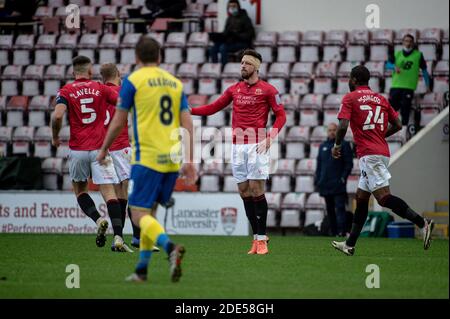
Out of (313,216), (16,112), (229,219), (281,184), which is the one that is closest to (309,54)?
(281,184)

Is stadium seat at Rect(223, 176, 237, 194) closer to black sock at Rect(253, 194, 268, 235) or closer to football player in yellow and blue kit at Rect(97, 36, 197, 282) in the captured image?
black sock at Rect(253, 194, 268, 235)

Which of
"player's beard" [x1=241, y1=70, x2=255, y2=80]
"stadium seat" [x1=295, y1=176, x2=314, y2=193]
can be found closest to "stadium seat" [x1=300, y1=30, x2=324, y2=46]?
"stadium seat" [x1=295, y1=176, x2=314, y2=193]

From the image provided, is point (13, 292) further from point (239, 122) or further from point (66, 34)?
point (66, 34)

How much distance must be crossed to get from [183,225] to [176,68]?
17.1ft

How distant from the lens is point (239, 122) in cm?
1399

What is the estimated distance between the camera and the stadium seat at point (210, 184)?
2280 centimetres

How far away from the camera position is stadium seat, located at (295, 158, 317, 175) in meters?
22.4

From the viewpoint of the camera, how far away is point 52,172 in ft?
77.4

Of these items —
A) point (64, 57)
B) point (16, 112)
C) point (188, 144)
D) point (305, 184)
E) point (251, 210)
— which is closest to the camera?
point (188, 144)

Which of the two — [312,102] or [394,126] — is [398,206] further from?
[312,102]

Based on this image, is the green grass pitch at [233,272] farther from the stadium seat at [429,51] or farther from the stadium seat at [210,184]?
the stadium seat at [429,51]

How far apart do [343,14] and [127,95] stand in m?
15.9

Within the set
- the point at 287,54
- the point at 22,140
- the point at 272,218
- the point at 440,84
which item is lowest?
the point at 272,218

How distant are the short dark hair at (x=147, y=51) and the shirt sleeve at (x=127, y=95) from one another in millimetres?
261
